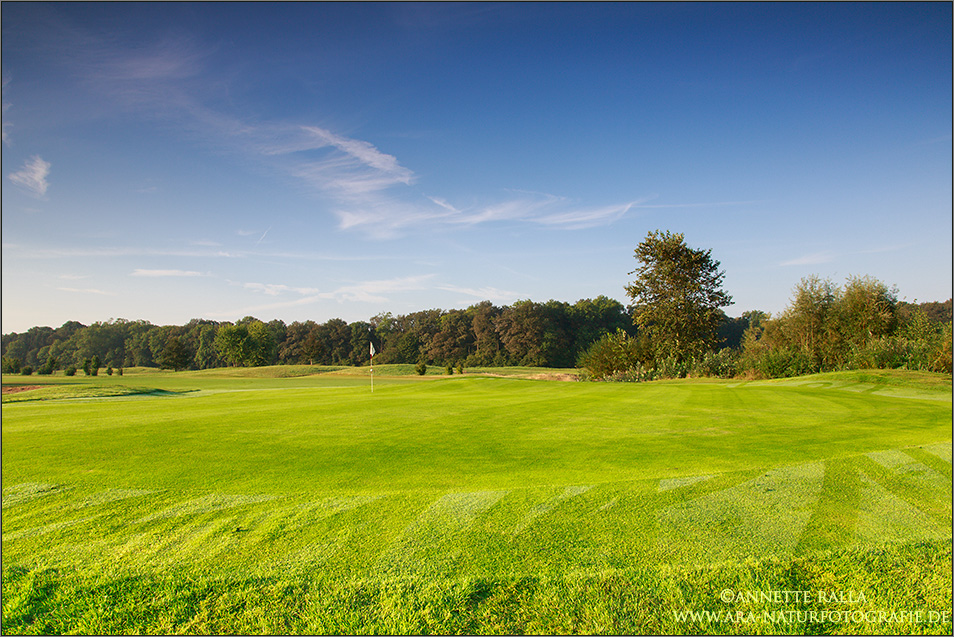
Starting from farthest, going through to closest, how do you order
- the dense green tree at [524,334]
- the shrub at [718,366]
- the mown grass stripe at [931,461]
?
the dense green tree at [524,334]
the shrub at [718,366]
the mown grass stripe at [931,461]

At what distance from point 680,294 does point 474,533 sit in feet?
95.0

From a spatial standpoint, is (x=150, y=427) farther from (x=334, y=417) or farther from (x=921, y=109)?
(x=921, y=109)

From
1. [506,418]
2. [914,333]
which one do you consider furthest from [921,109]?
[914,333]

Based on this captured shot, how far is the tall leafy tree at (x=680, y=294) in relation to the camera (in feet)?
93.6

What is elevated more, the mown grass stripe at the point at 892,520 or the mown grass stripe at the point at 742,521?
the mown grass stripe at the point at 742,521

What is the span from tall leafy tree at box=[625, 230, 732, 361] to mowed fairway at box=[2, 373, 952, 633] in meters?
23.4

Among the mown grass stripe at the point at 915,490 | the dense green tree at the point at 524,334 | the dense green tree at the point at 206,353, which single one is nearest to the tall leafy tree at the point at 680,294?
the mown grass stripe at the point at 915,490

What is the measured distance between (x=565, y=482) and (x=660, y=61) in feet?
17.8

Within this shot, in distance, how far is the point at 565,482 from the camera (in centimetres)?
421

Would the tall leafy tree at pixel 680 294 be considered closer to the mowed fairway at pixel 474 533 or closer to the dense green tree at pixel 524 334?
the mowed fairway at pixel 474 533

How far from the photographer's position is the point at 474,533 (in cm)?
308

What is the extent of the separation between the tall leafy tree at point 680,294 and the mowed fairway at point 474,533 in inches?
920

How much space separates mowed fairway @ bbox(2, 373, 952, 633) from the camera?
2367mm

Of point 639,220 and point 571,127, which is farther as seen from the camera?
point 639,220
